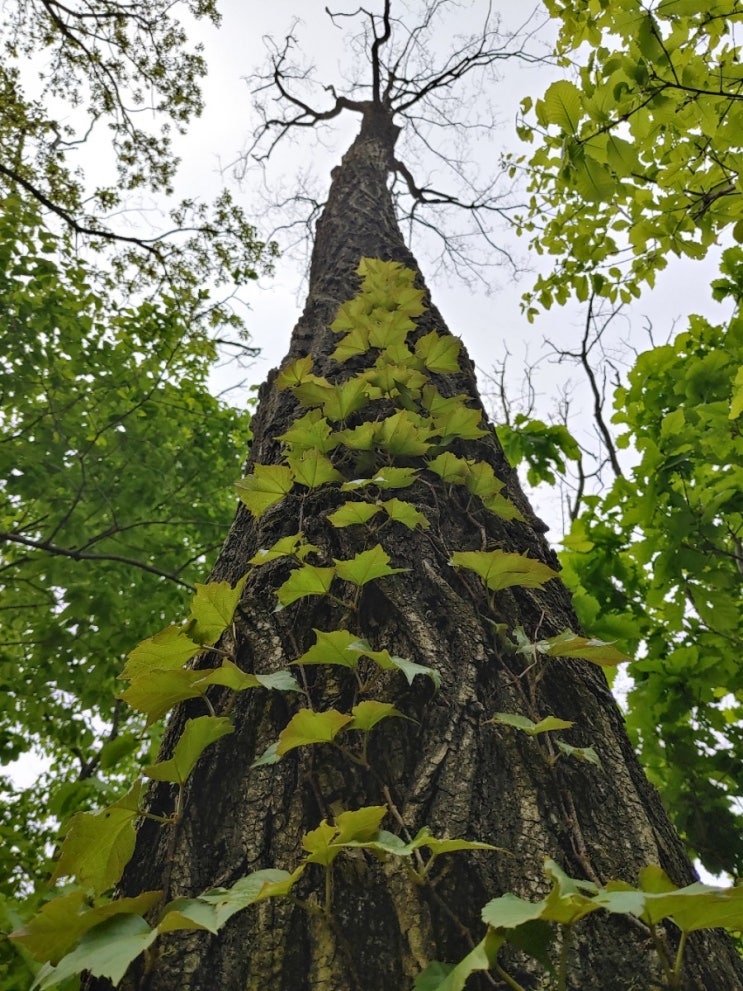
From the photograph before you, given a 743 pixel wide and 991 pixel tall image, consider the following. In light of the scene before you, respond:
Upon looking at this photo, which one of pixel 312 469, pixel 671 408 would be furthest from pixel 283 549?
pixel 671 408

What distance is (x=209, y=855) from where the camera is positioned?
77 centimetres

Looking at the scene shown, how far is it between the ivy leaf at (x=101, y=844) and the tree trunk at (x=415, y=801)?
5 centimetres

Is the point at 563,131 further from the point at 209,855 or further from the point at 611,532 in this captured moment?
the point at 611,532

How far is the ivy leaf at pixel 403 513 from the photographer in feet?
4.01

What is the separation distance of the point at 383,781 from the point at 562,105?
1.53 m

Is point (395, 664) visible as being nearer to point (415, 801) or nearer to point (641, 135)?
point (415, 801)

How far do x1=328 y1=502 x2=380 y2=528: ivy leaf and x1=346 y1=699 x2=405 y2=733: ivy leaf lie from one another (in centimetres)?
47

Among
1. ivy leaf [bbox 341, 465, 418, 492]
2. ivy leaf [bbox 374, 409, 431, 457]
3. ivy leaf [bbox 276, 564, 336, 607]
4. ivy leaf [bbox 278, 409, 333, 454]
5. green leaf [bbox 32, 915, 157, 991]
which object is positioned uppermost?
ivy leaf [bbox 278, 409, 333, 454]

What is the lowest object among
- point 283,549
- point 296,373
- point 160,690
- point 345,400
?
point 160,690

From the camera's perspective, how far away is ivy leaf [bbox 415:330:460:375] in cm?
182

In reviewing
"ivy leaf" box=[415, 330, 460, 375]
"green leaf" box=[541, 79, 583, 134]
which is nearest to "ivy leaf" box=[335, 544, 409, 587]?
"ivy leaf" box=[415, 330, 460, 375]

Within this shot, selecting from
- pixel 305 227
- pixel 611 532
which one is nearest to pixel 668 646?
pixel 611 532

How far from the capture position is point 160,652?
3.04 feet

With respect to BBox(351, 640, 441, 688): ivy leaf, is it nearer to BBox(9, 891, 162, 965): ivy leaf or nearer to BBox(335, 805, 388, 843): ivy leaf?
BBox(335, 805, 388, 843): ivy leaf
